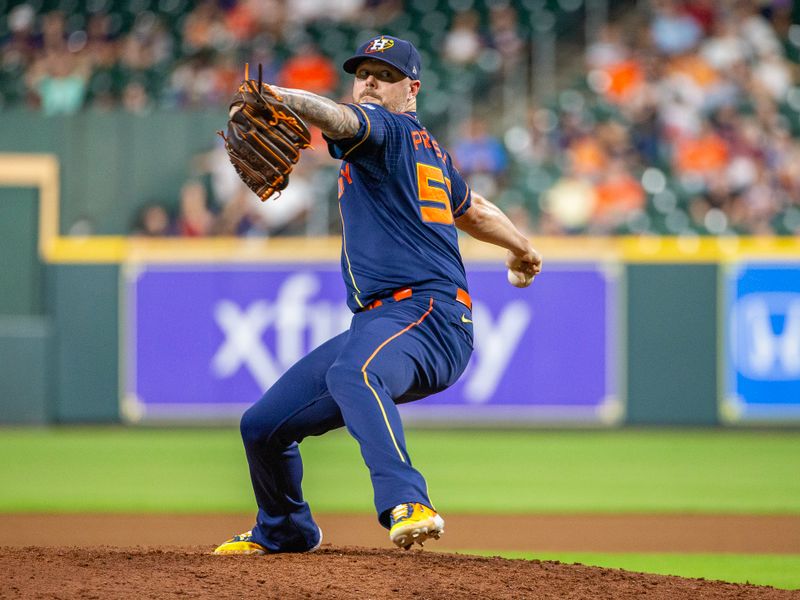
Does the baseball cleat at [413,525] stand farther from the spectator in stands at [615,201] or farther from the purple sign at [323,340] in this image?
the spectator in stands at [615,201]

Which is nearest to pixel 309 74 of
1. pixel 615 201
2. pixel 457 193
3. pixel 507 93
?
pixel 507 93

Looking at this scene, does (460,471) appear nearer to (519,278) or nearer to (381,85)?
(519,278)

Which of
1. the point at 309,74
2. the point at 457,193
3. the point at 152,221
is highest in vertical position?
the point at 309,74

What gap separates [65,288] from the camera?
1241 cm

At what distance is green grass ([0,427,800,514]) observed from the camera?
7887mm

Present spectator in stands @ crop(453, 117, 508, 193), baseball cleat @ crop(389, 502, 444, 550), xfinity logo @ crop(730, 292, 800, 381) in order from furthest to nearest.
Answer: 1. spectator in stands @ crop(453, 117, 508, 193)
2. xfinity logo @ crop(730, 292, 800, 381)
3. baseball cleat @ crop(389, 502, 444, 550)

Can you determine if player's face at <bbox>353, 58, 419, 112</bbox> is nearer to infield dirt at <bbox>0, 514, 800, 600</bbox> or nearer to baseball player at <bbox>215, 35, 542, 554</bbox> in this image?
baseball player at <bbox>215, 35, 542, 554</bbox>

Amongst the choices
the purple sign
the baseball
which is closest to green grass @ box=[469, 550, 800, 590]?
the baseball

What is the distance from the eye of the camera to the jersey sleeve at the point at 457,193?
4.70 m

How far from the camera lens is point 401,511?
378cm

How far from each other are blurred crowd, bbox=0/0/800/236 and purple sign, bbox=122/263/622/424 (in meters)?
0.84

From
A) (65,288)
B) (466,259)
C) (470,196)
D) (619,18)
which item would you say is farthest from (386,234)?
(619,18)

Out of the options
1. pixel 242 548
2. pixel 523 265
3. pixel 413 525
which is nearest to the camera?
pixel 413 525

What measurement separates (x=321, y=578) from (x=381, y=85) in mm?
1713
